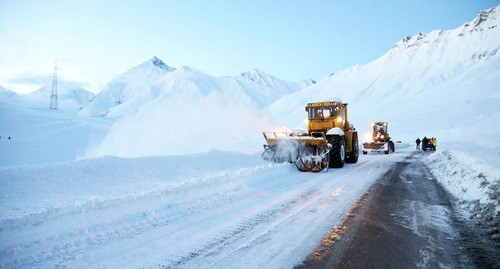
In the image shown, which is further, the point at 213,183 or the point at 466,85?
the point at 466,85

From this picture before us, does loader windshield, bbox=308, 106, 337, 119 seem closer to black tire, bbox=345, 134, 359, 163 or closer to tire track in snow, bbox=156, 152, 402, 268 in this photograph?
black tire, bbox=345, 134, 359, 163

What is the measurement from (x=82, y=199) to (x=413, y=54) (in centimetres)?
19675

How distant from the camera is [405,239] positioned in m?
4.38

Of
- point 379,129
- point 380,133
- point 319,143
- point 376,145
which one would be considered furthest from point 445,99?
point 319,143

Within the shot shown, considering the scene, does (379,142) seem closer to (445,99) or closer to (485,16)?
(445,99)

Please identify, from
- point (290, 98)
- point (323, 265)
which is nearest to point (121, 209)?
point (323, 265)

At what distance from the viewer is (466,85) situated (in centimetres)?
9850

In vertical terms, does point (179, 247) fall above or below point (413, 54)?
below

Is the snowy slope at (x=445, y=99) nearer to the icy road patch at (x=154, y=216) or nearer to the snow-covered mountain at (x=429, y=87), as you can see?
the snow-covered mountain at (x=429, y=87)

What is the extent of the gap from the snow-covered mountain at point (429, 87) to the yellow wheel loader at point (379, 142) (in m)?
14.0

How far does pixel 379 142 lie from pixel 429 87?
11161cm

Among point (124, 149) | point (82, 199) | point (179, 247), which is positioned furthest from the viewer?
point (124, 149)

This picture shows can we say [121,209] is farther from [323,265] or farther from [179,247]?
[323,265]

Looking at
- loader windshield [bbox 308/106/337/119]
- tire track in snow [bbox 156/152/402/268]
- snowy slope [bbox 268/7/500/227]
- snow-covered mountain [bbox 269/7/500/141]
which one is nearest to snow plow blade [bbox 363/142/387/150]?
snowy slope [bbox 268/7/500/227]
